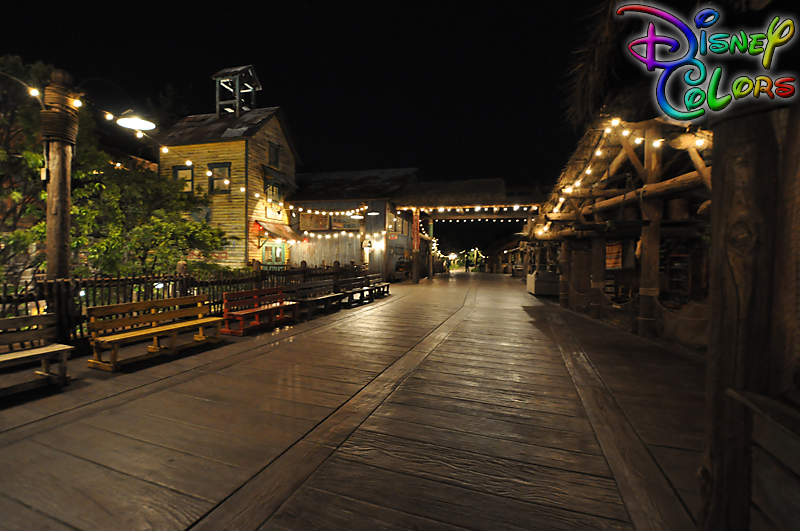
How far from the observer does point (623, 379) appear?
4.96 metres

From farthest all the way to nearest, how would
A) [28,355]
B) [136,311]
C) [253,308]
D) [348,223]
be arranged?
[348,223] → [253,308] → [136,311] → [28,355]

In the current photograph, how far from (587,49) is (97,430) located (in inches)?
231

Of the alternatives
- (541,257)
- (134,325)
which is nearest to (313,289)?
(134,325)

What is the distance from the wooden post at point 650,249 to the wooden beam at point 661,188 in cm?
22

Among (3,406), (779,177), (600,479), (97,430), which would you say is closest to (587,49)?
(779,177)

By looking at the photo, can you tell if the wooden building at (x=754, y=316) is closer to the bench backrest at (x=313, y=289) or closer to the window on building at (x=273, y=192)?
the bench backrest at (x=313, y=289)

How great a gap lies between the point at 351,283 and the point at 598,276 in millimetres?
7883

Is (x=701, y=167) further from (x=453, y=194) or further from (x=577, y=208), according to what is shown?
(x=453, y=194)

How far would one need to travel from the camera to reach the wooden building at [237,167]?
63.8 ft

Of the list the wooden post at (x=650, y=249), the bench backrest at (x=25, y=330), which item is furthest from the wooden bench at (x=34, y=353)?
the wooden post at (x=650, y=249)

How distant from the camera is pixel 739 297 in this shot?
182 centimetres

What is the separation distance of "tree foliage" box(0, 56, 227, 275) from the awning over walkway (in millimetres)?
6982

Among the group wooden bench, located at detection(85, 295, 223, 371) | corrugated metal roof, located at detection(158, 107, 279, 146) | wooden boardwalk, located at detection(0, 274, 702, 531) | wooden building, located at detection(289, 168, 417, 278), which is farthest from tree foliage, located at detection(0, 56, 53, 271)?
wooden building, located at detection(289, 168, 417, 278)

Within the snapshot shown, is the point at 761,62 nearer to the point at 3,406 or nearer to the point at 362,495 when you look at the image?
the point at 362,495
